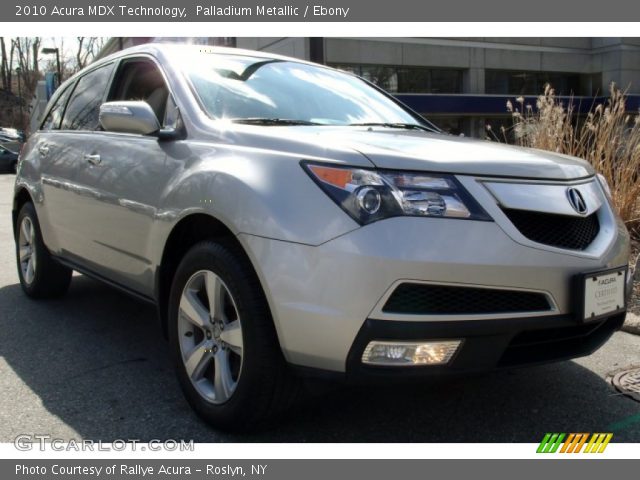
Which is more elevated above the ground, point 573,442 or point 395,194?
point 395,194

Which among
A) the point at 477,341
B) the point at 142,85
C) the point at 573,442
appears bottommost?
the point at 573,442

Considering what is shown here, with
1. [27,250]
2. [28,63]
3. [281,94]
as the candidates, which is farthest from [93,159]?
[28,63]

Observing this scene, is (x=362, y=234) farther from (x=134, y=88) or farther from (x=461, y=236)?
(x=134, y=88)

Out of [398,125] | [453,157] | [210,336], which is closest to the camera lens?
[453,157]

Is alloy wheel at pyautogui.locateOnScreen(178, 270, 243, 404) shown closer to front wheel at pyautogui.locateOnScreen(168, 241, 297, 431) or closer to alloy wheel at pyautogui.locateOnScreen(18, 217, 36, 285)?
front wheel at pyautogui.locateOnScreen(168, 241, 297, 431)

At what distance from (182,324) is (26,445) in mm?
800

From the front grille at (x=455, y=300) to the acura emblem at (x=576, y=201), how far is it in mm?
453

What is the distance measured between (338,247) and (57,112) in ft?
11.6

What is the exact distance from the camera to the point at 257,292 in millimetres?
2514

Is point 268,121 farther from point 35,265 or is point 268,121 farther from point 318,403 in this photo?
point 35,265

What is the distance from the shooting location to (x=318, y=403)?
3094mm

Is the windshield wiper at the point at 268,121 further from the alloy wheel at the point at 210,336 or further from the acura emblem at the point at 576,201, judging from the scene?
the acura emblem at the point at 576,201

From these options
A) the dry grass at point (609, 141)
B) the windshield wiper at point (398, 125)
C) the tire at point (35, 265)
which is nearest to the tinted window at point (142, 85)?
the windshield wiper at point (398, 125)

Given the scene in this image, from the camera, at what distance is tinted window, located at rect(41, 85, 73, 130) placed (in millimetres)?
4867
